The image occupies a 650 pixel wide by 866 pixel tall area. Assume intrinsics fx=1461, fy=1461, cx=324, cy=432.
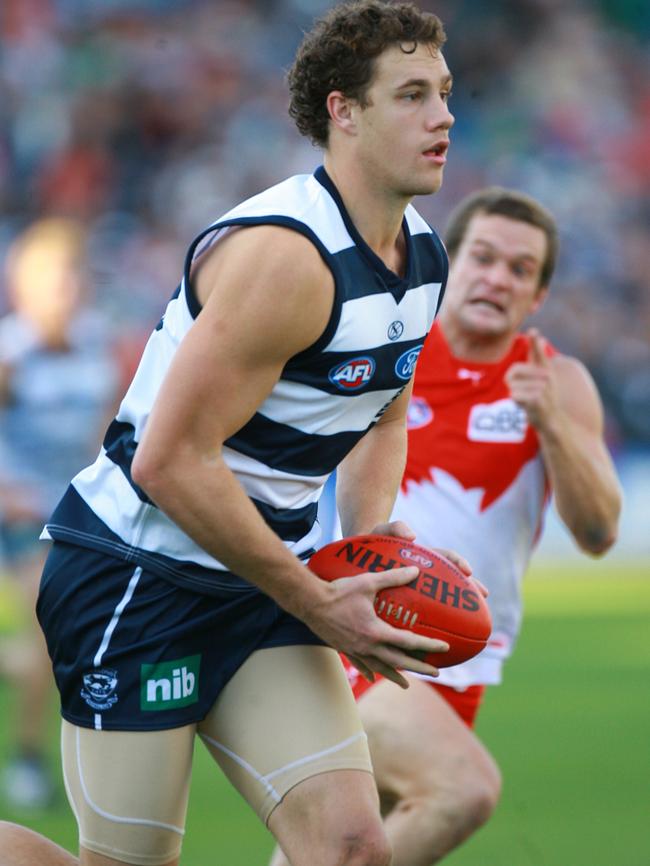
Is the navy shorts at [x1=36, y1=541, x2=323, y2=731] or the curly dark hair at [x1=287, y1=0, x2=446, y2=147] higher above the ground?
the curly dark hair at [x1=287, y1=0, x2=446, y2=147]

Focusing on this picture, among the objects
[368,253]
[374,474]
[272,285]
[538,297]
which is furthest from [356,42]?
[538,297]

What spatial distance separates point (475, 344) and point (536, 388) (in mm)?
431

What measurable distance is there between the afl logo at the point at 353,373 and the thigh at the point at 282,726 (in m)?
0.62

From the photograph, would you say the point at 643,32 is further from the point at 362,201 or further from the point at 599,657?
the point at 362,201

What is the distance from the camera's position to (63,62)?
15695 millimetres

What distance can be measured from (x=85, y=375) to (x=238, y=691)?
13.6ft

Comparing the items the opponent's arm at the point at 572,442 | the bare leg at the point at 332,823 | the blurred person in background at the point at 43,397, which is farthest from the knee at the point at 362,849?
the blurred person in background at the point at 43,397

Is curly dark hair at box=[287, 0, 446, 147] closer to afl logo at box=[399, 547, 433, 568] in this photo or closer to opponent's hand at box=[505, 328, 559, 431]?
afl logo at box=[399, 547, 433, 568]

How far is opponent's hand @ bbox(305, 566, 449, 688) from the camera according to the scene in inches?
121

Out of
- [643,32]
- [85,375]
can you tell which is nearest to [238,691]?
[85,375]

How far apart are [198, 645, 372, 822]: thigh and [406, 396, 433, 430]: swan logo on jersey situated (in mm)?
1515

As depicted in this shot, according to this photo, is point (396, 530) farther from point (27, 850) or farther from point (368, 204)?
point (27, 850)

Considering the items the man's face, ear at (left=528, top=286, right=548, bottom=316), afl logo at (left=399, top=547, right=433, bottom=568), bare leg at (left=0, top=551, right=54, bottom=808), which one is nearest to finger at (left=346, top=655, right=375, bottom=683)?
afl logo at (left=399, top=547, right=433, bottom=568)

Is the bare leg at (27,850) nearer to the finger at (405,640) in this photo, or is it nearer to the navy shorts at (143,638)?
the navy shorts at (143,638)
